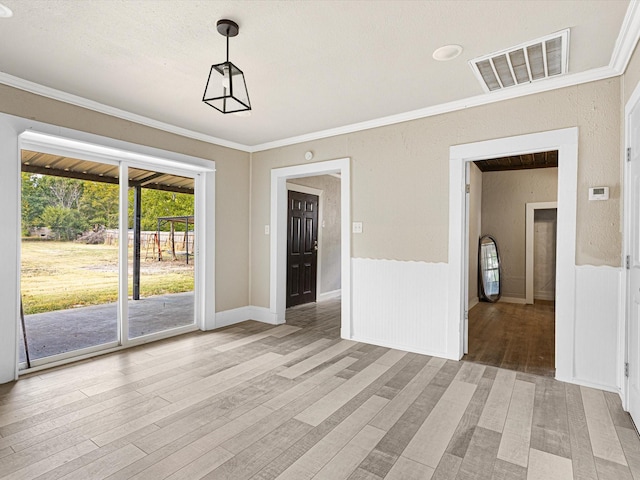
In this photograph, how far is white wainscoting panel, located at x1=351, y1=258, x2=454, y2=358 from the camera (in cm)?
366

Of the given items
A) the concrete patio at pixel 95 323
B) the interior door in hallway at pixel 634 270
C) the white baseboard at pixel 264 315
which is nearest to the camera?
the interior door in hallway at pixel 634 270

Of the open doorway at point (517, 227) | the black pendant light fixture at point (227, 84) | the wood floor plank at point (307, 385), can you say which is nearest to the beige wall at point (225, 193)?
the black pendant light fixture at point (227, 84)

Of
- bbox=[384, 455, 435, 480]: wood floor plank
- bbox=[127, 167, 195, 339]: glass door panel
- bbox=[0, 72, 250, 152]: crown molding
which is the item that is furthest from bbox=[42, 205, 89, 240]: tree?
bbox=[384, 455, 435, 480]: wood floor plank

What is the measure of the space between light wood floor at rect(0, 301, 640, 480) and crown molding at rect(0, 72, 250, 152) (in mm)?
2519

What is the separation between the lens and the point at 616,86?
9.25 ft

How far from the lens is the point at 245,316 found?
522cm

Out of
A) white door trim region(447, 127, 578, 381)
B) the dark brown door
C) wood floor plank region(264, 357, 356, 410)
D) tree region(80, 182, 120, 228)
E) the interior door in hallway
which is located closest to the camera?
the interior door in hallway

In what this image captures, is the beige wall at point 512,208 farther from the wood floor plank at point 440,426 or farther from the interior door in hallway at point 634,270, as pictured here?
the wood floor plank at point 440,426

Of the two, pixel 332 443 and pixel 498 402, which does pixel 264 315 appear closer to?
pixel 332 443

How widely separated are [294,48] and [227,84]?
64 cm

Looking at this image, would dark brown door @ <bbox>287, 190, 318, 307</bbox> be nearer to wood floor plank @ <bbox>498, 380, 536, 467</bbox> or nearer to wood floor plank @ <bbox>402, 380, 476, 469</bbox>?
wood floor plank @ <bbox>402, 380, 476, 469</bbox>

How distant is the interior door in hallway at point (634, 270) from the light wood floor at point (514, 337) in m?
0.81

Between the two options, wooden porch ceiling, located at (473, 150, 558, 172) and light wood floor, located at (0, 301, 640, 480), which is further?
wooden porch ceiling, located at (473, 150, 558, 172)

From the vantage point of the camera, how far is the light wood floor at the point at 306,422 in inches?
76.1
